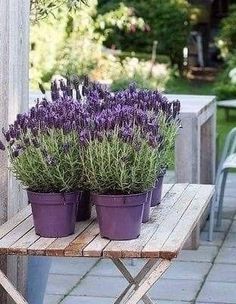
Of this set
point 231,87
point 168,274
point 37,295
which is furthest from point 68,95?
point 231,87

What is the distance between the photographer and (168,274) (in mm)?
5598

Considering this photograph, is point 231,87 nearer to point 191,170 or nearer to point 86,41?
point 86,41

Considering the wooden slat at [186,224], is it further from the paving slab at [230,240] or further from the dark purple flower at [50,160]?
the paving slab at [230,240]

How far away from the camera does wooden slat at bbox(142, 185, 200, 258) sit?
3.02m

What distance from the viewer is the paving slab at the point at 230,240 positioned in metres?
6.33

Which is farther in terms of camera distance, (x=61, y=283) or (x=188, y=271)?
(x=188, y=271)

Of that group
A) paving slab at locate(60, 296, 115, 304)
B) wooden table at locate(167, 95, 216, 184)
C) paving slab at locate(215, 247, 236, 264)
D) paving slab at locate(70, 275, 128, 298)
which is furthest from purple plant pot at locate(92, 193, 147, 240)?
paving slab at locate(215, 247, 236, 264)

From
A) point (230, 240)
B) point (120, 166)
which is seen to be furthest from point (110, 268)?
point (120, 166)

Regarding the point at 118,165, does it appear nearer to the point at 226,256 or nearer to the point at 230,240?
the point at 226,256

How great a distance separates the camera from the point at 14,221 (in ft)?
11.4

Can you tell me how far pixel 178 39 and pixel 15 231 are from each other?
17604 mm

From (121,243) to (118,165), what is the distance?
266 mm

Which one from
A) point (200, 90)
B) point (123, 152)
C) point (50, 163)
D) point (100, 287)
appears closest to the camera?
point (123, 152)

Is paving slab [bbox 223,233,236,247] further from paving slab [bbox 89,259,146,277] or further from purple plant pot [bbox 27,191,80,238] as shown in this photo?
purple plant pot [bbox 27,191,80,238]
